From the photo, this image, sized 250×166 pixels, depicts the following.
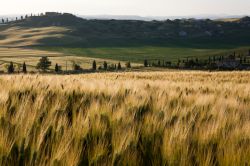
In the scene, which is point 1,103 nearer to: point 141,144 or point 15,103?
point 15,103

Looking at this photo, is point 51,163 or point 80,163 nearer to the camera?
point 51,163

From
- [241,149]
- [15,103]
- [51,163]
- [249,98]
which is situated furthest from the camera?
[249,98]

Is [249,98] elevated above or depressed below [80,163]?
below

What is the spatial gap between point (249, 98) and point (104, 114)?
5955mm

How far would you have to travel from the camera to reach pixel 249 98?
853 centimetres

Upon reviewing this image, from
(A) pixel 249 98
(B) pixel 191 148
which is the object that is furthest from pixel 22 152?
(A) pixel 249 98

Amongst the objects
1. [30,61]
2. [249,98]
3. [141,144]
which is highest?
[141,144]

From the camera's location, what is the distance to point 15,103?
375 cm

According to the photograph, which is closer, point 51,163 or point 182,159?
point 51,163

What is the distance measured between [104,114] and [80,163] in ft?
4.07

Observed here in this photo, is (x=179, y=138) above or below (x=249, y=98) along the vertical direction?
above

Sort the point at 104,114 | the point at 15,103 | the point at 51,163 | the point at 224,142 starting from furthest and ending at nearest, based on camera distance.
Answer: the point at 15,103 < the point at 104,114 < the point at 224,142 < the point at 51,163

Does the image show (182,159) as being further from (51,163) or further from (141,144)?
(51,163)

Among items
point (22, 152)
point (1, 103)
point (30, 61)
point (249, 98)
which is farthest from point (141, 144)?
point (30, 61)
